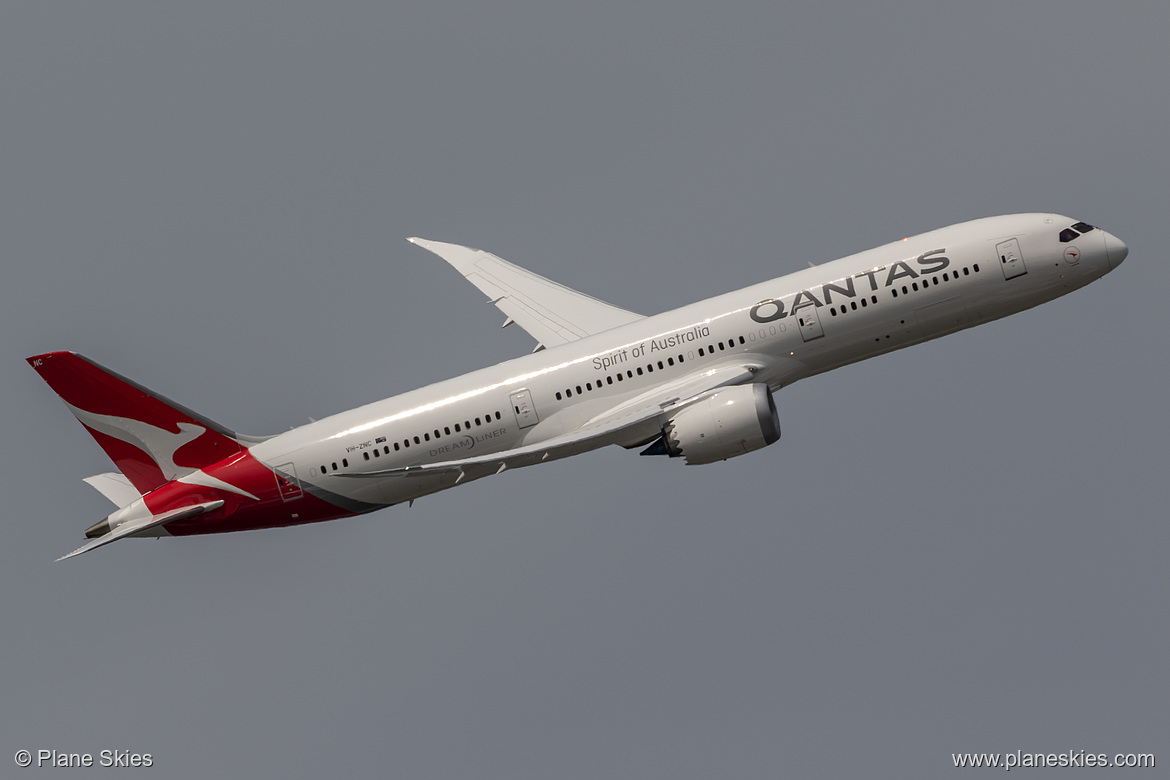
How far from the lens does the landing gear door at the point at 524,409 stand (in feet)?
226

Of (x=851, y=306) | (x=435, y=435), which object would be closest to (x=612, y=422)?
(x=435, y=435)

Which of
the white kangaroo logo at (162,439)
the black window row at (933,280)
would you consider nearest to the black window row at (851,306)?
the black window row at (933,280)

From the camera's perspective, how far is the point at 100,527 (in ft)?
233

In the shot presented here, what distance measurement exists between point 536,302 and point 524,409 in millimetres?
11118

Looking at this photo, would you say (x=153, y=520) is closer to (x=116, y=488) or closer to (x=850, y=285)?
(x=116, y=488)

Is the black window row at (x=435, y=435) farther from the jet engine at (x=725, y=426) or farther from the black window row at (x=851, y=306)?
the black window row at (x=851, y=306)

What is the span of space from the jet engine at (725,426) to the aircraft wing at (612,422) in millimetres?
738

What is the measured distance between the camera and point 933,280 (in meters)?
67.6

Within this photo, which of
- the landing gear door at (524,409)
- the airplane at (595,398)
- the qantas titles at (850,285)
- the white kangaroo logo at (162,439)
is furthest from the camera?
the white kangaroo logo at (162,439)

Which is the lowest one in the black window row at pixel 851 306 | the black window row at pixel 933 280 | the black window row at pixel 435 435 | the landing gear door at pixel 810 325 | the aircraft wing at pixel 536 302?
the black window row at pixel 435 435

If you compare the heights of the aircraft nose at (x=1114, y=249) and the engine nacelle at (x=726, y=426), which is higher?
the aircraft nose at (x=1114, y=249)

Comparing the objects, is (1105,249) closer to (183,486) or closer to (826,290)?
(826,290)

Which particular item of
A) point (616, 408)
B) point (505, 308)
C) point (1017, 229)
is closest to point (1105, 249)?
point (1017, 229)

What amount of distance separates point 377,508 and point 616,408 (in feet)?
41.4
